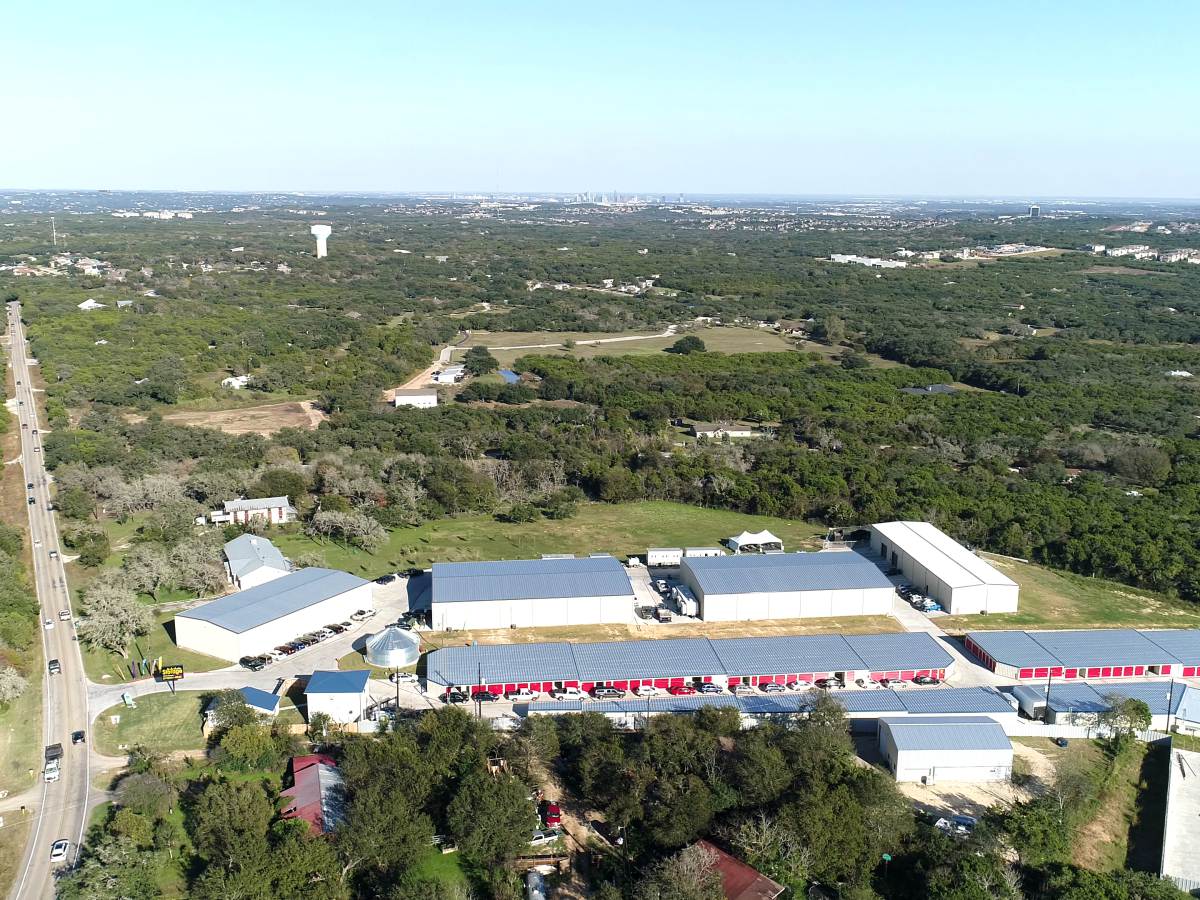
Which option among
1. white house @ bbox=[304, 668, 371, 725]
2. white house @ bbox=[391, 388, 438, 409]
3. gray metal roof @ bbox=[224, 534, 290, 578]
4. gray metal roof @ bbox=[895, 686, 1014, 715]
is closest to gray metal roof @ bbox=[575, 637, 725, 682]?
gray metal roof @ bbox=[895, 686, 1014, 715]

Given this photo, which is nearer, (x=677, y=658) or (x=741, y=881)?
(x=741, y=881)

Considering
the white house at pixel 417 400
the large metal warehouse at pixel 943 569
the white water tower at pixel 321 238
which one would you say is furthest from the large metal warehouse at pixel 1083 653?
the white water tower at pixel 321 238

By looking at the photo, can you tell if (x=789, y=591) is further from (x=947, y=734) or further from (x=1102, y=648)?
(x=1102, y=648)

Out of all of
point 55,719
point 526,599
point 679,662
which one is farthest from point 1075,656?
point 55,719

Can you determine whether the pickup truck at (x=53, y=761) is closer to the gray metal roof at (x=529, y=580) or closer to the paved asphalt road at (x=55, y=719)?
the paved asphalt road at (x=55, y=719)

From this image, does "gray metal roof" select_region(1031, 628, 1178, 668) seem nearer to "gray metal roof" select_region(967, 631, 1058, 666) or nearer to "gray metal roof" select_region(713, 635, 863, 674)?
"gray metal roof" select_region(967, 631, 1058, 666)

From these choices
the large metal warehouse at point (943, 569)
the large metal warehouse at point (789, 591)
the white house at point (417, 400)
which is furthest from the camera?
the white house at point (417, 400)
